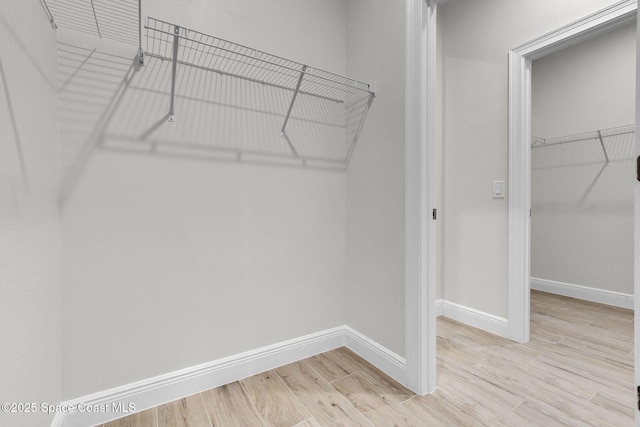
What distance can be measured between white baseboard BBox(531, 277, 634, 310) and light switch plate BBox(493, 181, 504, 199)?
177 cm

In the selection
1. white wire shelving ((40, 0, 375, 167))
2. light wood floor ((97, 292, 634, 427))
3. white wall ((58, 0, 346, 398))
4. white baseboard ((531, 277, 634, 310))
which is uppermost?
white wire shelving ((40, 0, 375, 167))

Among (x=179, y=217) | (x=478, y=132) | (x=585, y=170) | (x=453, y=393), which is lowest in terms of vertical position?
(x=453, y=393)

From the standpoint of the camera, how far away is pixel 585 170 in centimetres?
293

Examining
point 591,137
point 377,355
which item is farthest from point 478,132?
point 377,355

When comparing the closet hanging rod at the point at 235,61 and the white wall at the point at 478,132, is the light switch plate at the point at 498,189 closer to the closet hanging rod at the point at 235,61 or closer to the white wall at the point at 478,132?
the white wall at the point at 478,132

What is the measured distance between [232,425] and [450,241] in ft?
6.49

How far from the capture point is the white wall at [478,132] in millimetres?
2023

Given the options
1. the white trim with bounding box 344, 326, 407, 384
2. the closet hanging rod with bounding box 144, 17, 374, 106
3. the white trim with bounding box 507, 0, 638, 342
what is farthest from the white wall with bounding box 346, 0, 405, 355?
the white trim with bounding box 507, 0, 638, 342

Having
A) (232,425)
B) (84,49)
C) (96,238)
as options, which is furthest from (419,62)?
(232,425)

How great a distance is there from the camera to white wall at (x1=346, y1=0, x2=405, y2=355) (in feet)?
4.99

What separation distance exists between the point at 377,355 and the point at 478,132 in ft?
5.78

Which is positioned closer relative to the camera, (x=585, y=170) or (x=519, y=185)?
(x=519, y=185)

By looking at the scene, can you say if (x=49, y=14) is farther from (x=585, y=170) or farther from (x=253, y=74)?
(x=585, y=170)

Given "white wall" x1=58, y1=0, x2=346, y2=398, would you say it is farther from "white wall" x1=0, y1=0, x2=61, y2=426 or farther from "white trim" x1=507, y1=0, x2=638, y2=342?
"white trim" x1=507, y1=0, x2=638, y2=342
